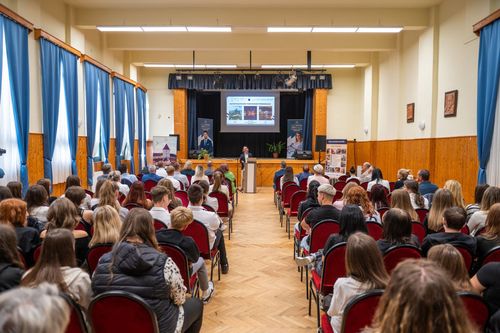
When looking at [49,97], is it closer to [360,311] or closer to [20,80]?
[20,80]

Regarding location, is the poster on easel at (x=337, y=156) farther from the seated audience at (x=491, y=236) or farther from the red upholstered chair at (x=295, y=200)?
the seated audience at (x=491, y=236)

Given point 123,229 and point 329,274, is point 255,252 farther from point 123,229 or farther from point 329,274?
point 123,229

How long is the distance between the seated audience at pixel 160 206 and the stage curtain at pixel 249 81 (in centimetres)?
1160

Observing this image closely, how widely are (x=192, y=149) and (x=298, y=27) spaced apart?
8803mm

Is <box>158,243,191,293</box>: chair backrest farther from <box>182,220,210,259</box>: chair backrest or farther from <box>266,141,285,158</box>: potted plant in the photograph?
<box>266,141,285,158</box>: potted plant

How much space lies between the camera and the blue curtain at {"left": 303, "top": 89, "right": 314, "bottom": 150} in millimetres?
16406

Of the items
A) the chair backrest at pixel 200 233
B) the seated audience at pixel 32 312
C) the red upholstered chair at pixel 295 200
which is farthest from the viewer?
the red upholstered chair at pixel 295 200

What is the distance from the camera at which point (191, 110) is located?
16719mm

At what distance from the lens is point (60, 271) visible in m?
2.14

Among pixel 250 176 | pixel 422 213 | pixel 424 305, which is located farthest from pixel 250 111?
pixel 424 305

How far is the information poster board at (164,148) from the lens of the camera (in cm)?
1382

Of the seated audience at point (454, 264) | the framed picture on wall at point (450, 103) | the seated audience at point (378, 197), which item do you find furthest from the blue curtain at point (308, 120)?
the seated audience at point (454, 264)

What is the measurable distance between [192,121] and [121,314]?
15149mm

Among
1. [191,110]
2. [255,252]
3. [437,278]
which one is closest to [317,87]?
[191,110]
